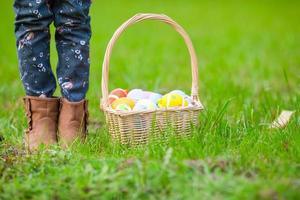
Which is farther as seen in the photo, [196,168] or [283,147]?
[283,147]

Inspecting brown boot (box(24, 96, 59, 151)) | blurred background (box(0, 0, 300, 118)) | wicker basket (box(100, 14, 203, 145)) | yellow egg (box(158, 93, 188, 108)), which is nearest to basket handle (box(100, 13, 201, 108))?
wicker basket (box(100, 14, 203, 145))

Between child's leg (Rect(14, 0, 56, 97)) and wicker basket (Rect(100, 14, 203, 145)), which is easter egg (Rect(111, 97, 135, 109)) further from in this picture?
child's leg (Rect(14, 0, 56, 97))

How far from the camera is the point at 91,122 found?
305cm

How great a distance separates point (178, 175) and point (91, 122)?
1.22m

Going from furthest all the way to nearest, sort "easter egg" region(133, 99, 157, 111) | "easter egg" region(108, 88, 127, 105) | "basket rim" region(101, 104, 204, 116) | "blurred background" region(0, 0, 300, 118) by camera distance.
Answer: "blurred background" region(0, 0, 300, 118) < "easter egg" region(108, 88, 127, 105) < "easter egg" region(133, 99, 157, 111) < "basket rim" region(101, 104, 204, 116)

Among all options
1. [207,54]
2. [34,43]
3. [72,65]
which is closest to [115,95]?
[72,65]

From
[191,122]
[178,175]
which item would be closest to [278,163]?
[178,175]

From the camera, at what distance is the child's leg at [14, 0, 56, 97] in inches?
96.4

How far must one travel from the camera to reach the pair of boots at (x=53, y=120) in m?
2.54

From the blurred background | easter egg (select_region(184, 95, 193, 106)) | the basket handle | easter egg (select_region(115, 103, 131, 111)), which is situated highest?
the basket handle

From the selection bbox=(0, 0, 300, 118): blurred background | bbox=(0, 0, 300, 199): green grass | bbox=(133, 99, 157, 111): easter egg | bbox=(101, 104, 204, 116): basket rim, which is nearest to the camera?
bbox=(0, 0, 300, 199): green grass

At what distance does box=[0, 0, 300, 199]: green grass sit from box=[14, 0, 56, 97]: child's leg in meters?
0.28

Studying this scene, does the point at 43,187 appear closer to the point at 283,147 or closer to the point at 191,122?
the point at 191,122

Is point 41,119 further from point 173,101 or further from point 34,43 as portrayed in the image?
point 173,101
